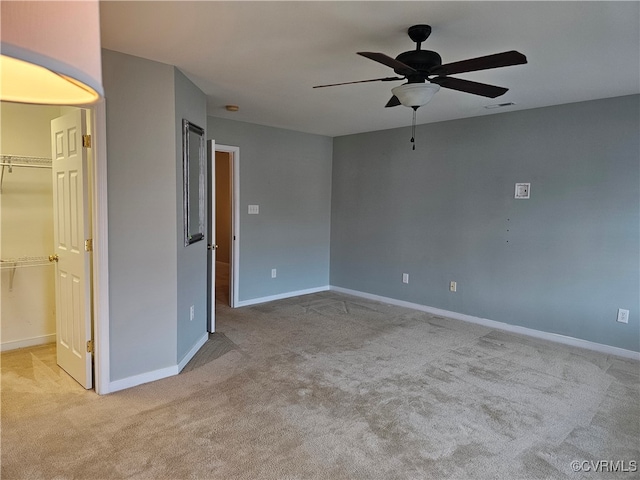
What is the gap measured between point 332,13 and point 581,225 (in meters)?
3.32

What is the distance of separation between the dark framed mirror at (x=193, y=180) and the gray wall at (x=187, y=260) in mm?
64

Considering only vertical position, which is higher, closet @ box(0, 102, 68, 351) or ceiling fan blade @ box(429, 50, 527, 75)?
ceiling fan blade @ box(429, 50, 527, 75)

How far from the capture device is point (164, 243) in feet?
9.93

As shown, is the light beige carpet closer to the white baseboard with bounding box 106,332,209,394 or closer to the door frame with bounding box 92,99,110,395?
the white baseboard with bounding box 106,332,209,394

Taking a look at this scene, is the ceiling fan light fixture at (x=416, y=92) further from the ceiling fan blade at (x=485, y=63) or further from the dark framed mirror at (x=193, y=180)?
the dark framed mirror at (x=193, y=180)

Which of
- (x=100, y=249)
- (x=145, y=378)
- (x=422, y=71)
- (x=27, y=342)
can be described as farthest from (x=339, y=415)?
(x=27, y=342)

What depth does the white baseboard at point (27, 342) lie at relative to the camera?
3644 millimetres

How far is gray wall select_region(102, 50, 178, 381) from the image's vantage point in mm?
2764

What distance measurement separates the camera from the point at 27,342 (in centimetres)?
375

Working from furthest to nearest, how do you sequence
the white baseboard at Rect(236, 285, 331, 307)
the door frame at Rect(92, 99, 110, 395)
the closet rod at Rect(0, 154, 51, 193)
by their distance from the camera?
the white baseboard at Rect(236, 285, 331, 307)
the closet rod at Rect(0, 154, 51, 193)
the door frame at Rect(92, 99, 110, 395)

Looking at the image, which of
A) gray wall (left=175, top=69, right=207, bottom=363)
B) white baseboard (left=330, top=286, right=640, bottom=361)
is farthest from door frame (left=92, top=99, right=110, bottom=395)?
white baseboard (left=330, top=286, right=640, bottom=361)

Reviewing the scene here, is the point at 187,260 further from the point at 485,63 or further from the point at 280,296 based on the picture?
the point at 485,63

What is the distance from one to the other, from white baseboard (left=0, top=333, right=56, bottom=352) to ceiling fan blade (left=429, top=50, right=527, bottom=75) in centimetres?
413

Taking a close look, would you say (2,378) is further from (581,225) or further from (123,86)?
(581,225)
